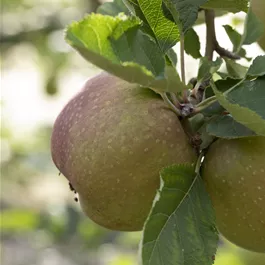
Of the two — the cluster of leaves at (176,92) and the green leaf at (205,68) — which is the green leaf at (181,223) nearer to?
the cluster of leaves at (176,92)

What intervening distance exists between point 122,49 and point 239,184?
263 millimetres

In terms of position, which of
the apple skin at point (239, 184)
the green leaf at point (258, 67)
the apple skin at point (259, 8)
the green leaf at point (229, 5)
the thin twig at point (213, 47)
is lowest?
the apple skin at point (239, 184)

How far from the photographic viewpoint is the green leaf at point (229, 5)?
3.03 ft

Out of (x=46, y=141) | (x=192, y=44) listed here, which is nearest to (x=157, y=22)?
(x=192, y=44)

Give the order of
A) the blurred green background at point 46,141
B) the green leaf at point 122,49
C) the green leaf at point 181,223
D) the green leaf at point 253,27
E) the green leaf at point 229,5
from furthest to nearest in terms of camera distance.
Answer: the blurred green background at point 46,141 < the green leaf at point 253,27 < the green leaf at point 229,5 < the green leaf at point 181,223 < the green leaf at point 122,49

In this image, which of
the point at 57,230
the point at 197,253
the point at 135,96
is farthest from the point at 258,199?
the point at 57,230

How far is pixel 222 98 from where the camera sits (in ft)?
2.59

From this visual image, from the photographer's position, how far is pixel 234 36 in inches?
43.9

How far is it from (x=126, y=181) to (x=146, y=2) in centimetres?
24

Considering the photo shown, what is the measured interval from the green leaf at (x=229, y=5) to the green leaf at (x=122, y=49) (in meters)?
0.16

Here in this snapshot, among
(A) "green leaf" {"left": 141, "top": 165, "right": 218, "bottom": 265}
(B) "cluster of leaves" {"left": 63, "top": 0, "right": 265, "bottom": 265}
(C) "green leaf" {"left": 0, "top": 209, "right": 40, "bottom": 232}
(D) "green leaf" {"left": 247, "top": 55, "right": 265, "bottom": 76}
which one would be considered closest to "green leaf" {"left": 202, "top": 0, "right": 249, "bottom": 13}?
(B) "cluster of leaves" {"left": 63, "top": 0, "right": 265, "bottom": 265}

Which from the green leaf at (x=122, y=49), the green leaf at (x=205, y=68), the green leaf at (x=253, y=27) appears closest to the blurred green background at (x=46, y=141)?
the green leaf at (x=253, y=27)

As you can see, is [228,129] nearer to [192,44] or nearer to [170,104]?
[170,104]

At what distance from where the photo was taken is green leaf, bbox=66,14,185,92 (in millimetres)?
695
